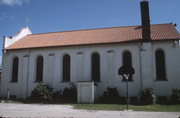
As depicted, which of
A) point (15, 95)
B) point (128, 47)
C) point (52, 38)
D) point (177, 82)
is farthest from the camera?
point (52, 38)

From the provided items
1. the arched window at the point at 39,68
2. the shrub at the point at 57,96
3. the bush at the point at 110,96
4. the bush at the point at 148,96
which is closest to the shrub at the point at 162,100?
the bush at the point at 148,96

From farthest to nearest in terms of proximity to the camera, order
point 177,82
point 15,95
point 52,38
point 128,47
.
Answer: point 52,38 < point 15,95 < point 128,47 < point 177,82

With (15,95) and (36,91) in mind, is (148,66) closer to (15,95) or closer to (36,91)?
(36,91)

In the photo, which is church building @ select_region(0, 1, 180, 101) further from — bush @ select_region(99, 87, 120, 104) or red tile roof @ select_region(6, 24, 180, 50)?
bush @ select_region(99, 87, 120, 104)

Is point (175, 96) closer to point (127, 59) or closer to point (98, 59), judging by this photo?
point (127, 59)

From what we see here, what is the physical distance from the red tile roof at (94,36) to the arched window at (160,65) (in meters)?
1.97

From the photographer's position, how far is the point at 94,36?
3012 cm

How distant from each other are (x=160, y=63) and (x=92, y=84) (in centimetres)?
891

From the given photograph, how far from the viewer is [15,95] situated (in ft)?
98.0

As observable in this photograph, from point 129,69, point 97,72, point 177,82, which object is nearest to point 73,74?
point 97,72

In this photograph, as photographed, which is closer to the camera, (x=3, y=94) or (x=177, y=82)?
(x=177, y=82)

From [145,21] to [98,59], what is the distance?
815 cm

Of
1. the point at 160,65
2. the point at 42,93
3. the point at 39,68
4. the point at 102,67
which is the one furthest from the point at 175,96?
the point at 39,68

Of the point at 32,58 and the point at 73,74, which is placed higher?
the point at 32,58
